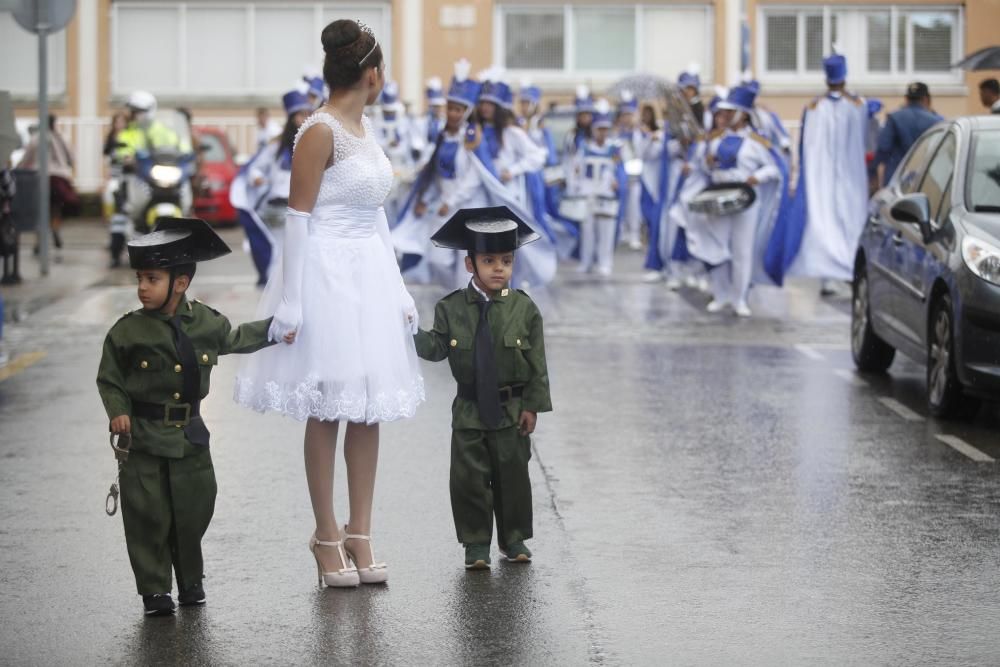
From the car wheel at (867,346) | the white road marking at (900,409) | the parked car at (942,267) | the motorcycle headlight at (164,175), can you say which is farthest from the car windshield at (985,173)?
the motorcycle headlight at (164,175)

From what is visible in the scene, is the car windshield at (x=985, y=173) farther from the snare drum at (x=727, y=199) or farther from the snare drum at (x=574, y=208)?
the snare drum at (x=574, y=208)

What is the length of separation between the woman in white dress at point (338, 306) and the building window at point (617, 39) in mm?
32287

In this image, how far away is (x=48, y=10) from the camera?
19766 mm

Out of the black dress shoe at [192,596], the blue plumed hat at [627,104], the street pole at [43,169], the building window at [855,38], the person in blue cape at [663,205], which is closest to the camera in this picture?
the black dress shoe at [192,596]

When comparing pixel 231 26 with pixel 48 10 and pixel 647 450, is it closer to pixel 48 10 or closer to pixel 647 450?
pixel 48 10

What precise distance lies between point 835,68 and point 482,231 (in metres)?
12.7

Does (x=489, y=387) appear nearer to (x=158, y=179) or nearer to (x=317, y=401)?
(x=317, y=401)

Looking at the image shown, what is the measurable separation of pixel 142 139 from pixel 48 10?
10.2 ft

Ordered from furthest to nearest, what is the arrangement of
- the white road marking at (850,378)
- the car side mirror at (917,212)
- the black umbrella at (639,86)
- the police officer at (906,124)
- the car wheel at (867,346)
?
the black umbrella at (639,86)
the police officer at (906,124)
the car wheel at (867,346)
the white road marking at (850,378)
the car side mirror at (917,212)

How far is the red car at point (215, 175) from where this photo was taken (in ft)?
98.5

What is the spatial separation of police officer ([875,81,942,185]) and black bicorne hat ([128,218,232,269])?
1255 cm

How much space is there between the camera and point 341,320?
6.53 metres

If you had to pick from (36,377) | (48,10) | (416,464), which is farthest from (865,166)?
(416,464)

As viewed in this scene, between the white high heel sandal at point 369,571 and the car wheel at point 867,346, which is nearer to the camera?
the white high heel sandal at point 369,571
